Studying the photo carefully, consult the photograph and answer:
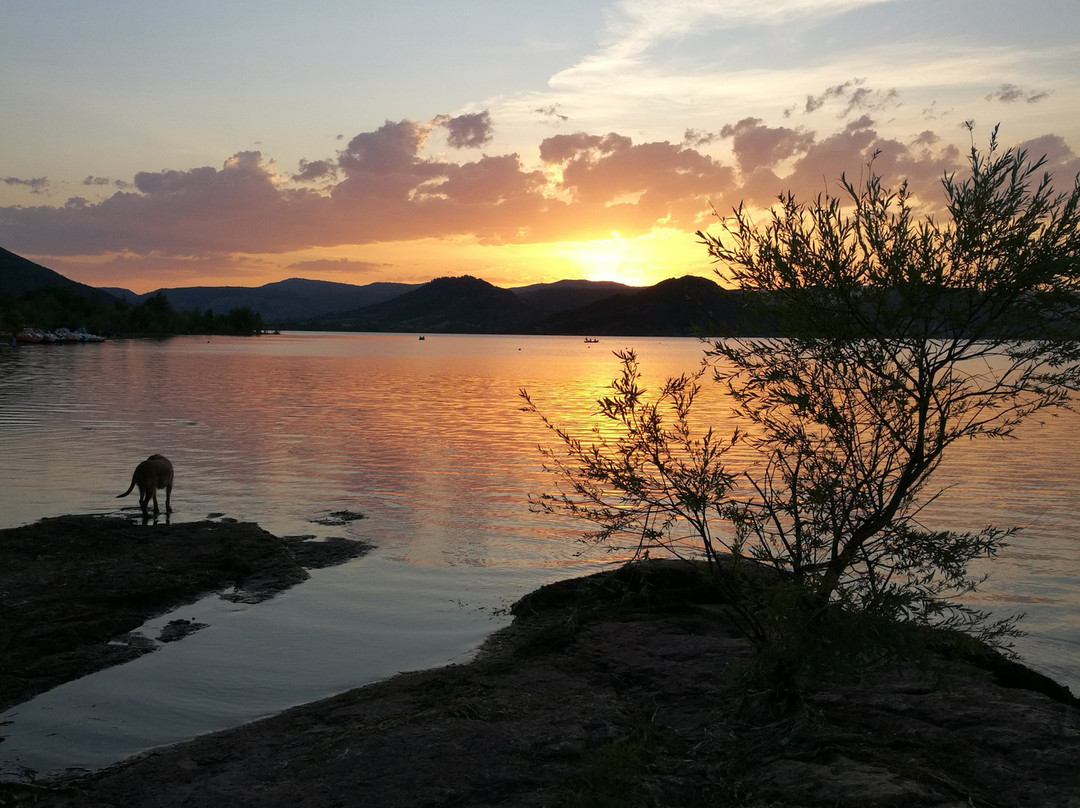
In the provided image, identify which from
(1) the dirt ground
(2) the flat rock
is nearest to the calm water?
(2) the flat rock

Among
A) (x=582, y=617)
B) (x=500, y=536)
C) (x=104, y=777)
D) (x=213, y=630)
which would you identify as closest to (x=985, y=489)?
(x=500, y=536)

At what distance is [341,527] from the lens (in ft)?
61.0

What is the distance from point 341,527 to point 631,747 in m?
12.3

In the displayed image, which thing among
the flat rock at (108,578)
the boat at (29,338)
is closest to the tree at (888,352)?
the flat rock at (108,578)

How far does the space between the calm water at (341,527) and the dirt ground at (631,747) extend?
1.25 m

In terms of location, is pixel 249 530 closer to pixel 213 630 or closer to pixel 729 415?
pixel 213 630

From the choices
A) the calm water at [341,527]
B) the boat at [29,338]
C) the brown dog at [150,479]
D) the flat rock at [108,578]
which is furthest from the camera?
the boat at [29,338]

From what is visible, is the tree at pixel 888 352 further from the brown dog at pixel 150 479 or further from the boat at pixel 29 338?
the boat at pixel 29 338

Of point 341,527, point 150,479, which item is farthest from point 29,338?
point 341,527

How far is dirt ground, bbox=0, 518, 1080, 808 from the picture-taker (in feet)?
22.5

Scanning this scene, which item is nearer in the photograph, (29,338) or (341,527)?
(341,527)

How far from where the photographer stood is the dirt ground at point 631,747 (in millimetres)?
6855

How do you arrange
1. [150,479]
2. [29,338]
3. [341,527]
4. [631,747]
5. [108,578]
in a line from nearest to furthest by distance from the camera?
1. [631,747]
2. [108,578]
3. [150,479]
4. [341,527]
5. [29,338]

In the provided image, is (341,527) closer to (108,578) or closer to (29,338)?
(108,578)
